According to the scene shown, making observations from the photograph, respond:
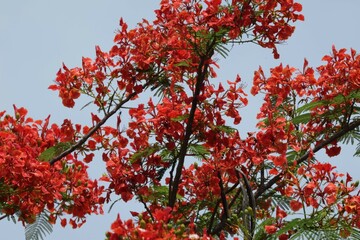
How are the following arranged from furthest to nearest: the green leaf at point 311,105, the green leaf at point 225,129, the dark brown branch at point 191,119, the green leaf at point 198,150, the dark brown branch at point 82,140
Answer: the dark brown branch at point 82,140, the green leaf at point 198,150, the green leaf at point 311,105, the green leaf at point 225,129, the dark brown branch at point 191,119

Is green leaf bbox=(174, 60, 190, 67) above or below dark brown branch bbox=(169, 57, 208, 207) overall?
above

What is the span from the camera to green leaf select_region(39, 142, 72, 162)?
6.36m

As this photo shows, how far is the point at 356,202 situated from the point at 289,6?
1737 mm

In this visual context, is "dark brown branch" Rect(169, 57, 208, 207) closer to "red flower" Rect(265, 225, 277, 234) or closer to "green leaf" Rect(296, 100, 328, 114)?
"green leaf" Rect(296, 100, 328, 114)

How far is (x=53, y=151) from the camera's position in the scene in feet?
21.1

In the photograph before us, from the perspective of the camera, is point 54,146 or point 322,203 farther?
point 54,146

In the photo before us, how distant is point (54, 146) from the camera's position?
6453mm

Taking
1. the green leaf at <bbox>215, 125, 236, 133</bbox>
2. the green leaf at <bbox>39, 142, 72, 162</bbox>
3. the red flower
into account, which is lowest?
the red flower

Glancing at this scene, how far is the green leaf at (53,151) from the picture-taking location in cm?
636

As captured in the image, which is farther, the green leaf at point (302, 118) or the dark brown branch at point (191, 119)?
the green leaf at point (302, 118)

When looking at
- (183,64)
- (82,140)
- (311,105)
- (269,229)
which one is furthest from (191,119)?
(269,229)

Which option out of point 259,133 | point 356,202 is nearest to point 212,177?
point 259,133

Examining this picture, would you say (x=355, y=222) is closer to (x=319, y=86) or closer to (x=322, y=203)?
(x=322, y=203)

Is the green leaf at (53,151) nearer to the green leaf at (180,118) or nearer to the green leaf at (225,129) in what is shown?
the green leaf at (180,118)
